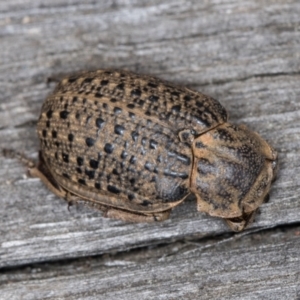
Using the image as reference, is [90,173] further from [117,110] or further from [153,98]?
[153,98]

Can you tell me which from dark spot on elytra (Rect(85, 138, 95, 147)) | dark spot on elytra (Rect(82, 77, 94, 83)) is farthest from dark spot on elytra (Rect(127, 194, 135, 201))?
dark spot on elytra (Rect(82, 77, 94, 83))

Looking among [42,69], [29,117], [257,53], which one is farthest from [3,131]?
[257,53]

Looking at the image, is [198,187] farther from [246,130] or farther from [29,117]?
[29,117]

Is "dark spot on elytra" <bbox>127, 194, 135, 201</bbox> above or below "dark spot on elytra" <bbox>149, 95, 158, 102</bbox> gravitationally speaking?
below

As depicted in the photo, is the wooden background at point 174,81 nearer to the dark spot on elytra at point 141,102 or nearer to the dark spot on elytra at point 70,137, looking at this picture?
the dark spot on elytra at point 70,137

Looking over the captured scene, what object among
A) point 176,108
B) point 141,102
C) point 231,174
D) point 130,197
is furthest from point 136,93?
point 231,174

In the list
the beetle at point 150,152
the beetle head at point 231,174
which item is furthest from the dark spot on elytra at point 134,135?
the beetle head at point 231,174

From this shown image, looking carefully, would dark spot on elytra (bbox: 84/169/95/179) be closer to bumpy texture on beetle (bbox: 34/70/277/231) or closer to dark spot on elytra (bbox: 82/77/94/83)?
bumpy texture on beetle (bbox: 34/70/277/231)
